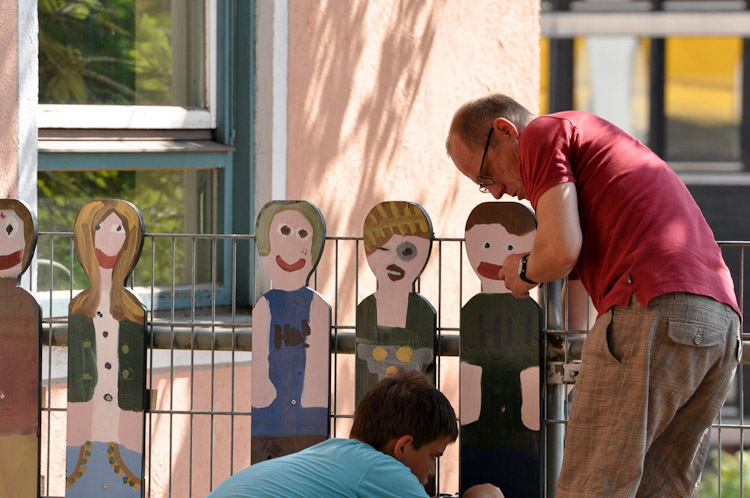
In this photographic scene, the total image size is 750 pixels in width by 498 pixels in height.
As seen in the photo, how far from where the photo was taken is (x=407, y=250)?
10.1 ft

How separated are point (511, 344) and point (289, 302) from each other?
2.03 feet

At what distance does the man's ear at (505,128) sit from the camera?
2.71 meters

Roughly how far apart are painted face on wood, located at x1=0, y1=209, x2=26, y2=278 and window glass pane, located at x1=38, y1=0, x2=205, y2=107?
1.32 m

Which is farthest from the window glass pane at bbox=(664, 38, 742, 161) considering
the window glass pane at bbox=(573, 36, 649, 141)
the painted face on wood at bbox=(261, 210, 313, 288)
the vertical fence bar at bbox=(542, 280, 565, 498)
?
the painted face on wood at bbox=(261, 210, 313, 288)

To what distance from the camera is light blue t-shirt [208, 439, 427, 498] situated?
2387mm

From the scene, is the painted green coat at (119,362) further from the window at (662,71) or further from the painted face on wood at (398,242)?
the window at (662,71)

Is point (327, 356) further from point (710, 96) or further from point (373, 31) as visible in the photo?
point (710, 96)

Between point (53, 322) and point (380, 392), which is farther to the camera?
point (53, 322)

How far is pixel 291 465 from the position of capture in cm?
245

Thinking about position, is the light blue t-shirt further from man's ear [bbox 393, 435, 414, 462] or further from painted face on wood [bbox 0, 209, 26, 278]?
painted face on wood [bbox 0, 209, 26, 278]

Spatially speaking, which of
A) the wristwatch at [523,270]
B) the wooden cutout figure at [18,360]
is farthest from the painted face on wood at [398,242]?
the wooden cutout figure at [18,360]

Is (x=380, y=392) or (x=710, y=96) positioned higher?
(x=710, y=96)

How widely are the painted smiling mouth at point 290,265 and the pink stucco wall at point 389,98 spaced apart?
5.88ft

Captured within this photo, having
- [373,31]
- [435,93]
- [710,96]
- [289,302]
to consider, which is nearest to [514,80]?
[435,93]
